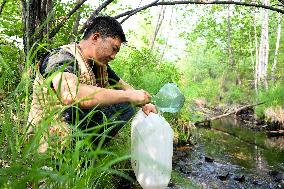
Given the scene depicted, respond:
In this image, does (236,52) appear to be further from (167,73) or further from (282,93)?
(167,73)

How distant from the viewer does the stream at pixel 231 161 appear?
4465 mm

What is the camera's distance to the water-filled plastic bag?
10.7 ft

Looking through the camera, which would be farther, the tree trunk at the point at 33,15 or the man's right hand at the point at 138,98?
the tree trunk at the point at 33,15

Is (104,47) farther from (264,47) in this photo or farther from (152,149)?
(264,47)

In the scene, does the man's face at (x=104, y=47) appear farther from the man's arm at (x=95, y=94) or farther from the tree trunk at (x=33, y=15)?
the tree trunk at (x=33, y=15)

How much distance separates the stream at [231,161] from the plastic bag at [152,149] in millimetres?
846

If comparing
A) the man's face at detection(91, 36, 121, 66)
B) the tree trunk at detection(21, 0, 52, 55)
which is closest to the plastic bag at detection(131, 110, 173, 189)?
the man's face at detection(91, 36, 121, 66)

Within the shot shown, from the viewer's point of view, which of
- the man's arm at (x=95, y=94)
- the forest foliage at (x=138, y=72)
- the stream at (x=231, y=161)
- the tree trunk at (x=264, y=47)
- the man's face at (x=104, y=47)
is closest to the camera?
the forest foliage at (x=138, y=72)

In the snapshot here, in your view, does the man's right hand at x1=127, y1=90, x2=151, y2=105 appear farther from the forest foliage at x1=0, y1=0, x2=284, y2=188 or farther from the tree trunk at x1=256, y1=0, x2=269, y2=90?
the tree trunk at x1=256, y1=0, x2=269, y2=90

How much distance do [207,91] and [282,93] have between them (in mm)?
11415

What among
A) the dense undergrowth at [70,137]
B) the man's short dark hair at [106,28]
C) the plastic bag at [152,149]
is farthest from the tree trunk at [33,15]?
the plastic bag at [152,149]

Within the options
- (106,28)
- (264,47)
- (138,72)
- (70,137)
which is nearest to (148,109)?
(106,28)

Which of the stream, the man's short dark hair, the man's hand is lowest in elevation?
the stream

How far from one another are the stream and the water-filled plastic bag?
69 cm
